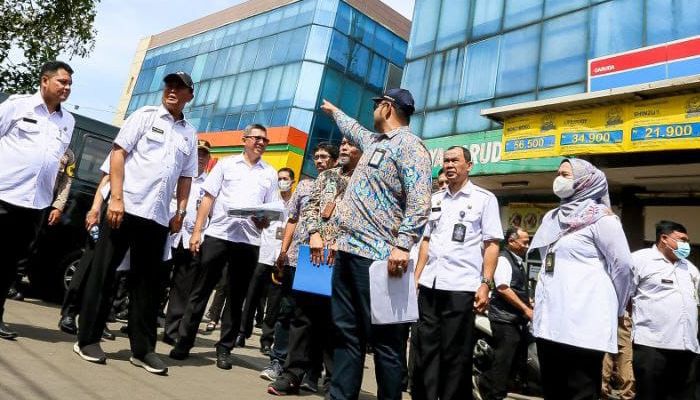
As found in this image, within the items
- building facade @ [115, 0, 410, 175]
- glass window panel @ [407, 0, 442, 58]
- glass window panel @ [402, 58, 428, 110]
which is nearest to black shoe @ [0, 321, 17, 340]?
glass window panel @ [402, 58, 428, 110]

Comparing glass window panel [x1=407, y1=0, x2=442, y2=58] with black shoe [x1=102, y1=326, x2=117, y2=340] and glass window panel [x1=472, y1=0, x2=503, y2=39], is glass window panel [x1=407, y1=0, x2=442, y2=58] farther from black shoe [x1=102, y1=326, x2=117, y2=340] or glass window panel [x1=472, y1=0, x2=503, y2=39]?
black shoe [x1=102, y1=326, x2=117, y2=340]

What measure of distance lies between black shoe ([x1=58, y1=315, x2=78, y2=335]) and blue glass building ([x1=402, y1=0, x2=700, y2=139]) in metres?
12.2

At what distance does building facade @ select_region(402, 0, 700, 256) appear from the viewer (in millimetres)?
11141

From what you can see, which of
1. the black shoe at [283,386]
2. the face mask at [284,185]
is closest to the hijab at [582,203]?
the black shoe at [283,386]

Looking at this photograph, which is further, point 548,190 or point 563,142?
point 548,190

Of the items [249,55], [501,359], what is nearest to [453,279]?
[501,359]

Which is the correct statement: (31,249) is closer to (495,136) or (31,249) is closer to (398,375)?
(398,375)

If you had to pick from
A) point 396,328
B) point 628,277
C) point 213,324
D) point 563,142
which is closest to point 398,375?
point 396,328

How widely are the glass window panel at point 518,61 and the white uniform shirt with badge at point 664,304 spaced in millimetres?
10285

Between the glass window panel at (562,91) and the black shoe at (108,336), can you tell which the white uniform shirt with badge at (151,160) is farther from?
the glass window panel at (562,91)

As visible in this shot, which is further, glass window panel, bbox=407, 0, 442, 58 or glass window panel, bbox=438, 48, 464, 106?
glass window panel, bbox=407, 0, 442, 58

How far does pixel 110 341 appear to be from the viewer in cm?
467

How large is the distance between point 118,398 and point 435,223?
2626mm

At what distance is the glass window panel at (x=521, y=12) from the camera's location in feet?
49.2
